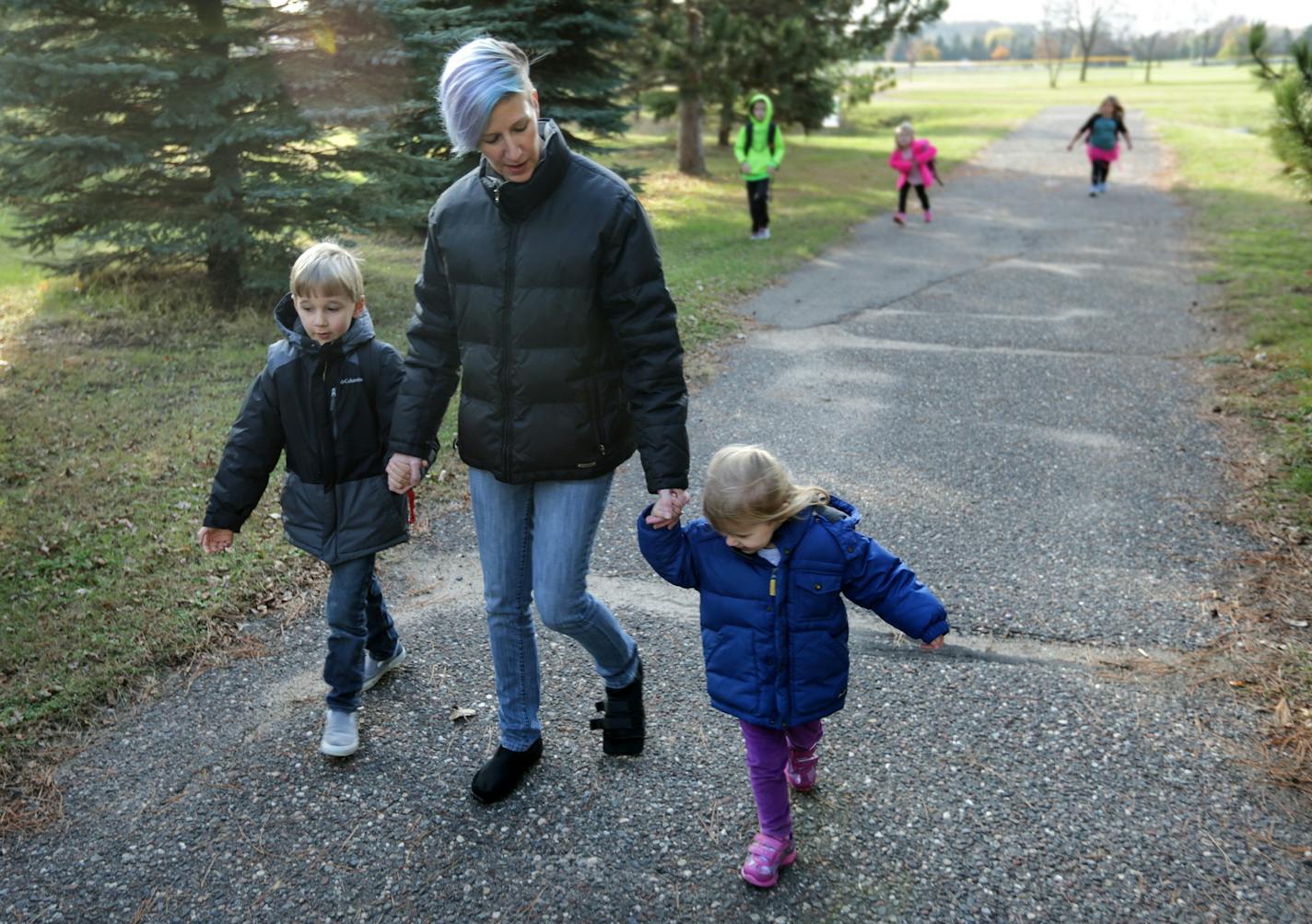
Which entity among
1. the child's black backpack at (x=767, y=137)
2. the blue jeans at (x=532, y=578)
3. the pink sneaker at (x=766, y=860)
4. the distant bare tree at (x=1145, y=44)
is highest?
the distant bare tree at (x=1145, y=44)

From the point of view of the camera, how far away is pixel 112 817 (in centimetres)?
334

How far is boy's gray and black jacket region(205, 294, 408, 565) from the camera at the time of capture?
11.5 ft

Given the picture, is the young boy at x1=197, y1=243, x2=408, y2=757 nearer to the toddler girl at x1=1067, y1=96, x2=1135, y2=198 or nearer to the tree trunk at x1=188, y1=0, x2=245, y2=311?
the tree trunk at x1=188, y1=0, x2=245, y2=311

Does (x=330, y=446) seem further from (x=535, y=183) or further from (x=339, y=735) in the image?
(x=535, y=183)

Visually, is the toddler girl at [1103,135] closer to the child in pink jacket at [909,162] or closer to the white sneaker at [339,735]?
the child in pink jacket at [909,162]

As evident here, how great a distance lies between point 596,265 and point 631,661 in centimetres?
132

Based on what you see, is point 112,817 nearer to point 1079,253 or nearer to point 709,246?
point 709,246

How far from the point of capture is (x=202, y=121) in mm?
8539

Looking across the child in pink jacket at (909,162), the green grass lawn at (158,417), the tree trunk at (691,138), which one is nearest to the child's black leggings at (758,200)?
the green grass lawn at (158,417)

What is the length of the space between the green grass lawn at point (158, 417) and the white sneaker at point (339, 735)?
38.1 inches

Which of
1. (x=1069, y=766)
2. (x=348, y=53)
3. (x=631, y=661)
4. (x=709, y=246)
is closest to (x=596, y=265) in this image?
(x=631, y=661)

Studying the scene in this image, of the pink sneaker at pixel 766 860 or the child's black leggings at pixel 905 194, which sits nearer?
the pink sneaker at pixel 766 860

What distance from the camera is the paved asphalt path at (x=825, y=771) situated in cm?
297

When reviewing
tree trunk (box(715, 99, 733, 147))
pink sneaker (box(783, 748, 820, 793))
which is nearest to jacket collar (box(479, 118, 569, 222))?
pink sneaker (box(783, 748, 820, 793))
